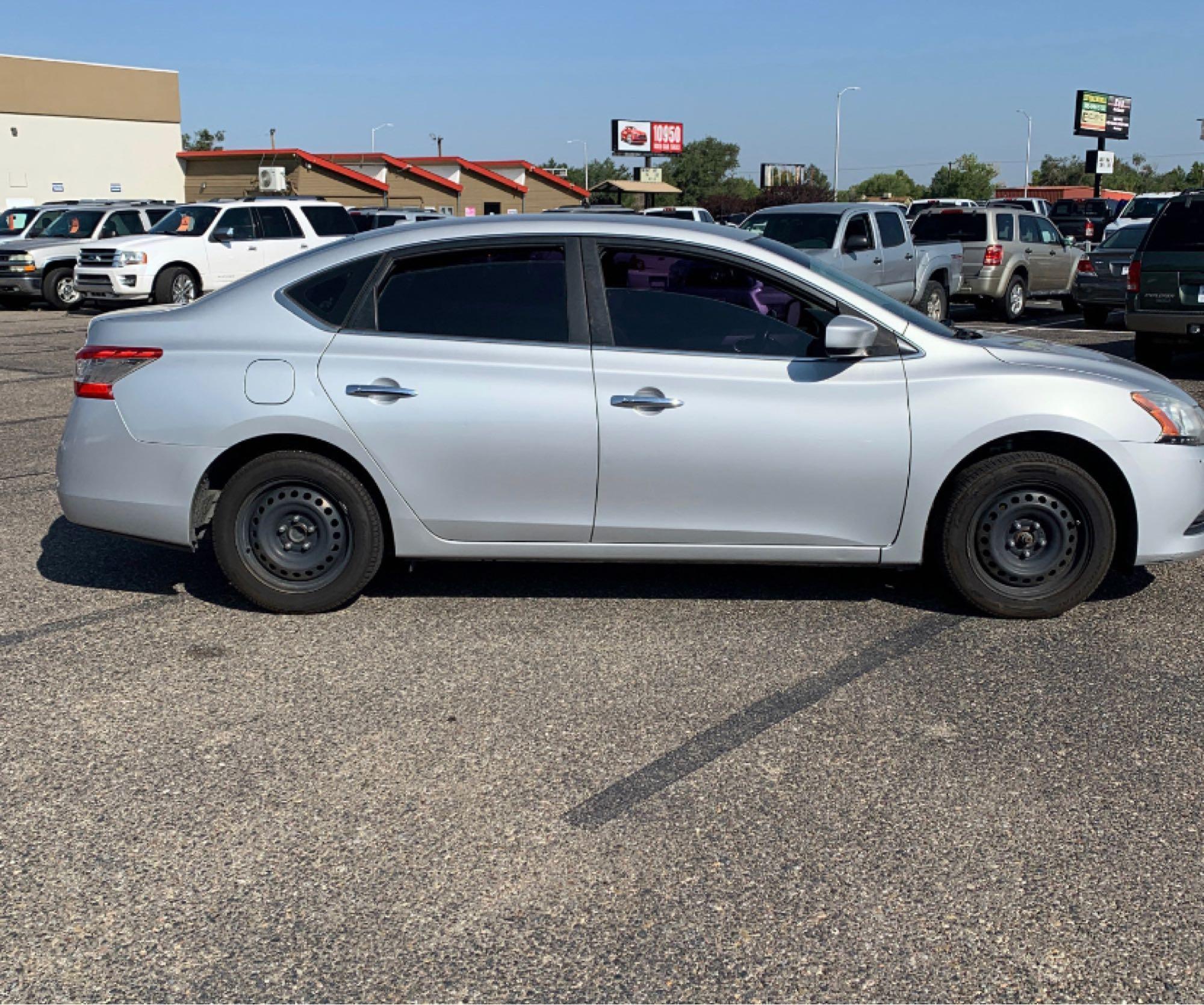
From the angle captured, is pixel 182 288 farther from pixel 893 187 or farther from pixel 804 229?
pixel 893 187

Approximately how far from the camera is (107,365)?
19.1ft

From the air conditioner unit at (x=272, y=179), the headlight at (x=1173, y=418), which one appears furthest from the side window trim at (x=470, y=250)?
the air conditioner unit at (x=272, y=179)

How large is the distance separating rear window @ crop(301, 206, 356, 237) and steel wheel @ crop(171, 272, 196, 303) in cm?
231

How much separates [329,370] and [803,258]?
2142 mm

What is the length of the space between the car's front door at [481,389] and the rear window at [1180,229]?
889 cm

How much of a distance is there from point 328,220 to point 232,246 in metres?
1.86

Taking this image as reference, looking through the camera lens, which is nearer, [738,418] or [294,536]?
[738,418]

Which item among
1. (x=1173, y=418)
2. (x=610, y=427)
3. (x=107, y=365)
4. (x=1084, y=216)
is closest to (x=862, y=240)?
(x=1173, y=418)

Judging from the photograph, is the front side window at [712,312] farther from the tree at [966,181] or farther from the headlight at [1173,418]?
the tree at [966,181]

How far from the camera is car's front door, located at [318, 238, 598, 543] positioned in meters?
5.55

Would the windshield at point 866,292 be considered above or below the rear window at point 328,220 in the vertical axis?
below

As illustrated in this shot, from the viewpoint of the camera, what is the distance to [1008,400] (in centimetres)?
555

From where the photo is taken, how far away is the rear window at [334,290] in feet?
18.9

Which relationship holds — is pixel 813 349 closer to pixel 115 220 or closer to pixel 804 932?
pixel 804 932
